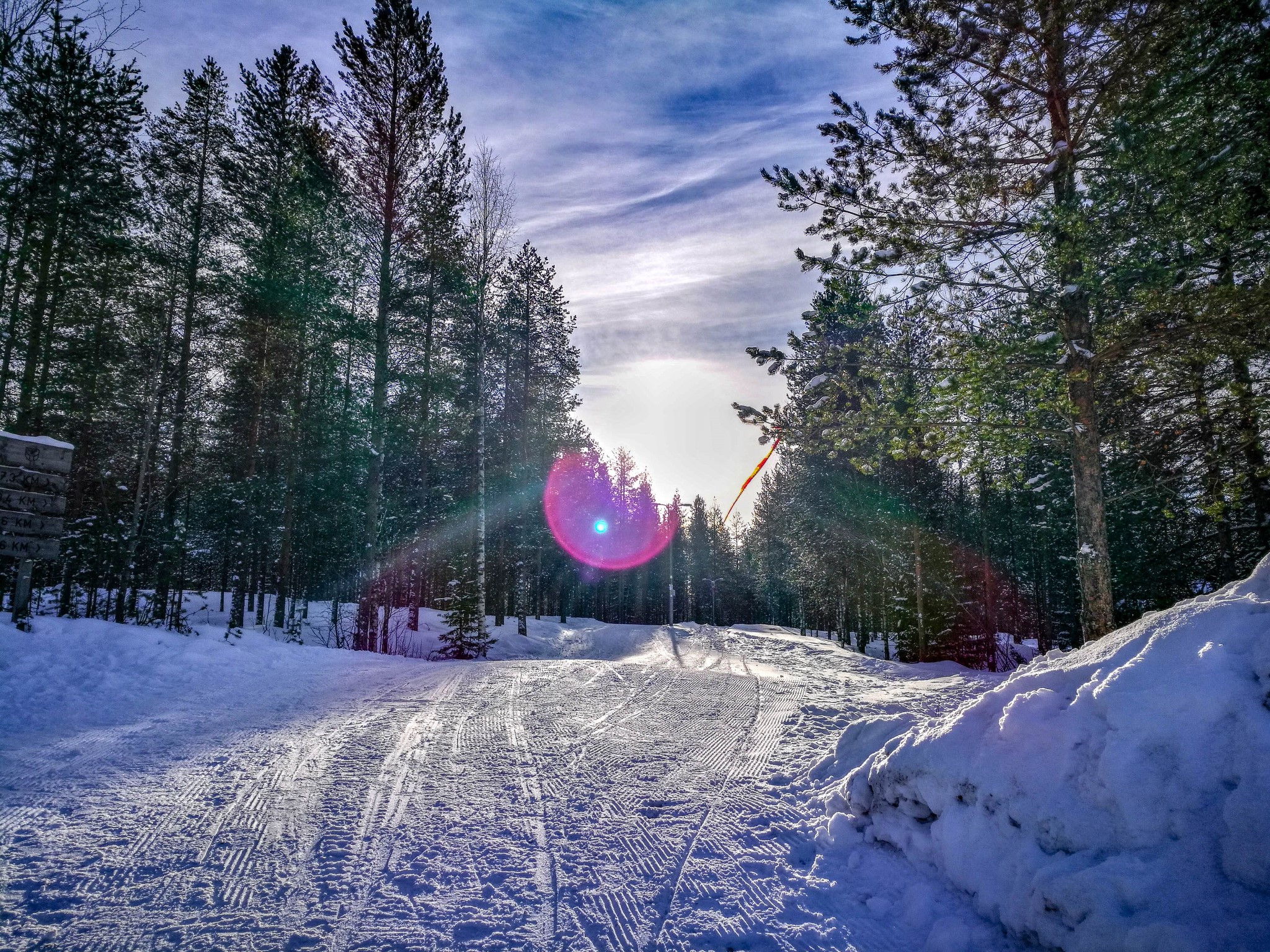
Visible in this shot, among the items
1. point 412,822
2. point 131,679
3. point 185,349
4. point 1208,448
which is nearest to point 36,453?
point 131,679

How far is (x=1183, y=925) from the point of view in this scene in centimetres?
174

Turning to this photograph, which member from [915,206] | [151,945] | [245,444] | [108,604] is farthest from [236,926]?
[245,444]

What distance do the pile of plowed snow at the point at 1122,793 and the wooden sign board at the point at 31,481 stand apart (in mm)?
10023

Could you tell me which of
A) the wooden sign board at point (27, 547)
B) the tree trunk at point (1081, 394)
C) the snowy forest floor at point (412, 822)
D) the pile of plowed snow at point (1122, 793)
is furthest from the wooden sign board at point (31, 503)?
the tree trunk at point (1081, 394)

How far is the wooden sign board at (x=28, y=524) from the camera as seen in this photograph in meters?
6.94

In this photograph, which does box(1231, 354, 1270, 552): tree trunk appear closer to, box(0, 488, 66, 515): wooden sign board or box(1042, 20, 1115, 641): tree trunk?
box(1042, 20, 1115, 641): tree trunk

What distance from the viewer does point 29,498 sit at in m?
7.14

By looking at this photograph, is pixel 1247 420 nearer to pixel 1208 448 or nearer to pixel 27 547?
pixel 1208 448

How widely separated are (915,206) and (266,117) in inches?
630

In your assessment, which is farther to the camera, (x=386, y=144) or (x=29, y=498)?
(x=386, y=144)

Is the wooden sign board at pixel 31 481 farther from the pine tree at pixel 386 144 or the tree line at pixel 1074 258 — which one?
the tree line at pixel 1074 258

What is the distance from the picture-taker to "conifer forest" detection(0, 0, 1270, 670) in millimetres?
6223

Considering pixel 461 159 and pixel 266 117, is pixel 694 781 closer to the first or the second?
pixel 461 159

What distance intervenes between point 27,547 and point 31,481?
0.85m
